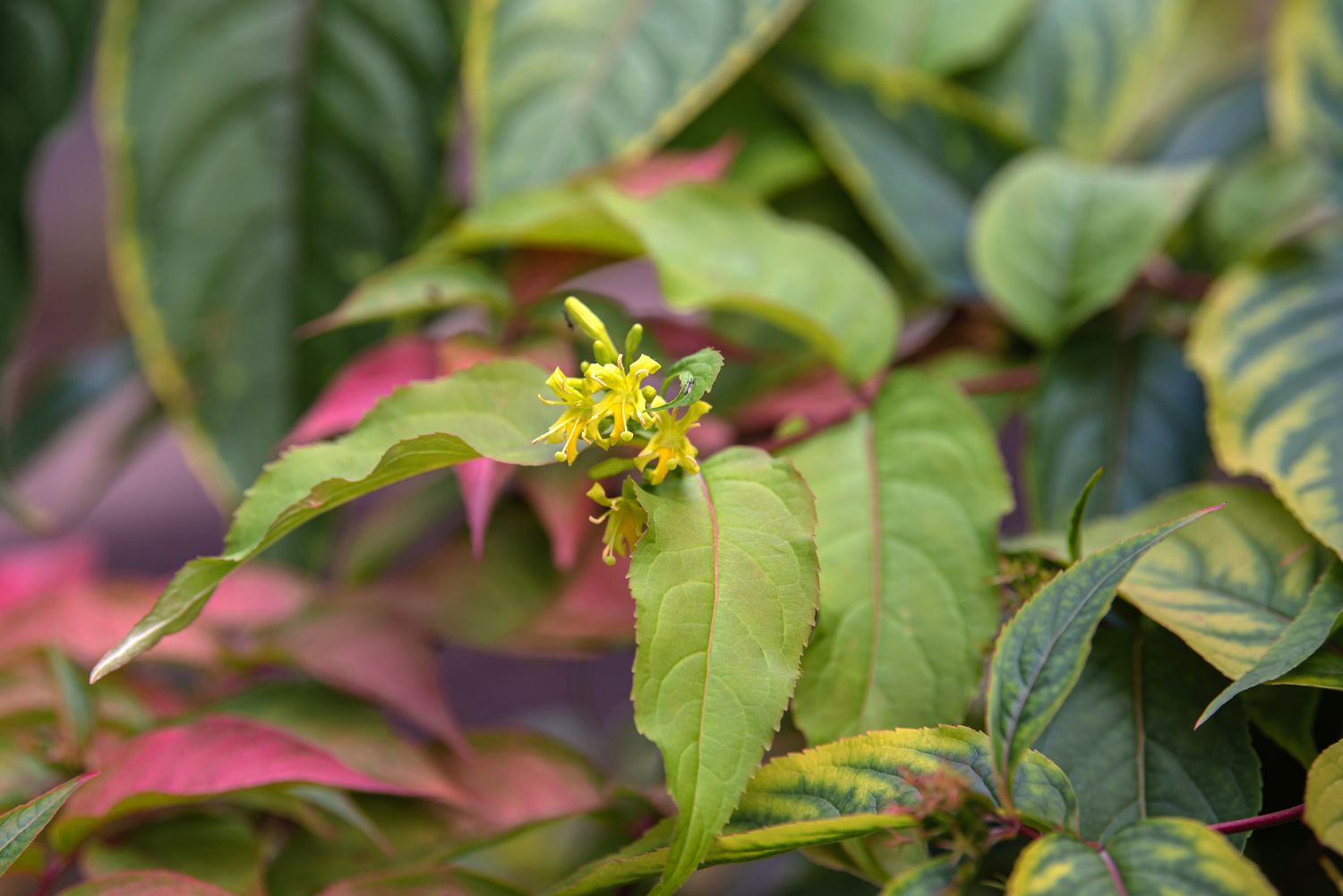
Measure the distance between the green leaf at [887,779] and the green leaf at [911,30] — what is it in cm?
43

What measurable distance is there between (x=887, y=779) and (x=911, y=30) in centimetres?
48

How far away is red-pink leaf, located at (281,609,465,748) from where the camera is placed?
448mm

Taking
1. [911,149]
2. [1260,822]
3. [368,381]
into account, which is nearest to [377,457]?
[368,381]

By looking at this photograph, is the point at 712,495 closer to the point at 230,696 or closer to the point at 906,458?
the point at 906,458

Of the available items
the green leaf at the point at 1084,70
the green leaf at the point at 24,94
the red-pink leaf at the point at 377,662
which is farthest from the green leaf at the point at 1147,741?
the green leaf at the point at 24,94

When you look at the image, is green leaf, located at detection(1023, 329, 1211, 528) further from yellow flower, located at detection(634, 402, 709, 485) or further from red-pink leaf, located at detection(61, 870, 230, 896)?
red-pink leaf, located at detection(61, 870, 230, 896)

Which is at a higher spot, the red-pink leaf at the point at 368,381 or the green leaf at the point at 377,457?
the green leaf at the point at 377,457

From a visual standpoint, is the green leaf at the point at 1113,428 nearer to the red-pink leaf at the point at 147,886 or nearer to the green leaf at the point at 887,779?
the green leaf at the point at 887,779

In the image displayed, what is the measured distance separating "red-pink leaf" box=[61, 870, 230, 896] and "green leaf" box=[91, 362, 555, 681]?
0.26ft

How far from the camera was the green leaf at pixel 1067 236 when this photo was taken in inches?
19.3

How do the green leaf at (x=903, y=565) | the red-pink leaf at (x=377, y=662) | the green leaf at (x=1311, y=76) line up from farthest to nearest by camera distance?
the green leaf at (x=1311, y=76)
the red-pink leaf at (x=377, y=662)
the green leaf at (x=903, y=565)

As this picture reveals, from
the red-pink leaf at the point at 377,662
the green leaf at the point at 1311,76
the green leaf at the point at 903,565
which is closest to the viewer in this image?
the green leaf at the point at 903,565

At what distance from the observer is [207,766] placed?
36cm

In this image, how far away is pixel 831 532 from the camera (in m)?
0.37
